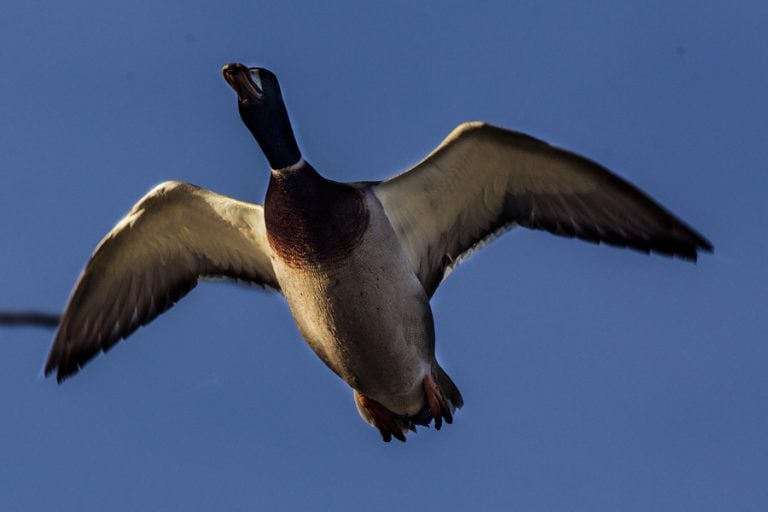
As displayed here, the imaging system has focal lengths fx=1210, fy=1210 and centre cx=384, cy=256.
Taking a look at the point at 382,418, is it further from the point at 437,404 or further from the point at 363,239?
the point at 363,239

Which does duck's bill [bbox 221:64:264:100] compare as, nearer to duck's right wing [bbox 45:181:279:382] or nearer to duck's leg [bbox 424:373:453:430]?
duck's right wing [bbox 45:181:279:382]

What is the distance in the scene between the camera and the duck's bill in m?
7.73

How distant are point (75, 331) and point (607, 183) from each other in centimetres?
411

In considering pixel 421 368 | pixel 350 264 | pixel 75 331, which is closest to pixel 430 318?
pixel 421 368

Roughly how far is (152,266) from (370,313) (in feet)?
7.45

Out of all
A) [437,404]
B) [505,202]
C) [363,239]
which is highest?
[505,202]

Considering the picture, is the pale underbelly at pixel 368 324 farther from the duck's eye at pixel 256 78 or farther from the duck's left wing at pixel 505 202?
the duck's eye at pixel 256 78

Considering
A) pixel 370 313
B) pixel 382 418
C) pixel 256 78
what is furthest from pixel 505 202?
pixel 256 78

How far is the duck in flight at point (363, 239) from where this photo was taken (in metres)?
7.79

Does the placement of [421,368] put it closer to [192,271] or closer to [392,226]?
[392,226]

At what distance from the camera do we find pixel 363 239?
7.84 metres

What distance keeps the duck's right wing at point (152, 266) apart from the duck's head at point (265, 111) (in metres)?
0.78

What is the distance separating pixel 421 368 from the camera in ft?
27.3

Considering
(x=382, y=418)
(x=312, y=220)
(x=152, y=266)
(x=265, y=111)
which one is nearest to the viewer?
A: (x=312, y=220)
